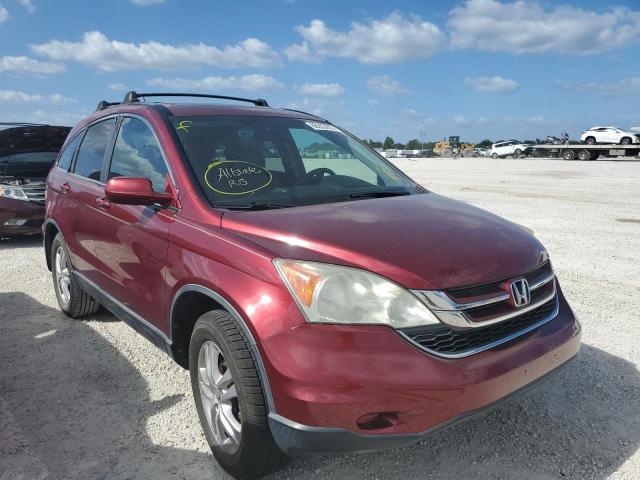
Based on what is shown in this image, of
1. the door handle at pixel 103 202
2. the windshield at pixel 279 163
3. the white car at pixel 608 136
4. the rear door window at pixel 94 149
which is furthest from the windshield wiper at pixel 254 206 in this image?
the white car at pixel 608 136

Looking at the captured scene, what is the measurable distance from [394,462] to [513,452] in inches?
24.8

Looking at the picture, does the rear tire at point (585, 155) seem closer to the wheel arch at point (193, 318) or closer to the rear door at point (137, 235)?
the rear door at point (137, 235)

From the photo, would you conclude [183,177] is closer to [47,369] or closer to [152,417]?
[152,417]

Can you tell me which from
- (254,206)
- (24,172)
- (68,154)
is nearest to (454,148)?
(24,172)

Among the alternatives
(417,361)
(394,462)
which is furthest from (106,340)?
(417,361)

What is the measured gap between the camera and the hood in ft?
7.20

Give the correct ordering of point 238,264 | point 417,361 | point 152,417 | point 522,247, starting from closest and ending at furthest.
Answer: point 417,361 → point 238,264 → point 522,247 → point 152,417

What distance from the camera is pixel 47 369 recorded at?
3.78 metres

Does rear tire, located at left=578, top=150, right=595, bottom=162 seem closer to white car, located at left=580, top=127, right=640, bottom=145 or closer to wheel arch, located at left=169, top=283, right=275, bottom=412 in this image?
white car, located at left=580, top=127, right=640, bottom=145

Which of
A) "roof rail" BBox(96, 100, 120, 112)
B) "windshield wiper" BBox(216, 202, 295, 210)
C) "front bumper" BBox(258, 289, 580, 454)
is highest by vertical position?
"roof rail" BBox(96, 100, 120, 112)

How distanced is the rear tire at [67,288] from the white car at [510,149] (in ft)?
154

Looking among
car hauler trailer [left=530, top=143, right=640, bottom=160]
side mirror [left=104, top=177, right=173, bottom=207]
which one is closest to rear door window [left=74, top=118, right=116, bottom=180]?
side mirror [left=104, top=177, right=173, bottom=207]

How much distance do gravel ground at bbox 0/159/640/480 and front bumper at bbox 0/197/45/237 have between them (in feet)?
11.3

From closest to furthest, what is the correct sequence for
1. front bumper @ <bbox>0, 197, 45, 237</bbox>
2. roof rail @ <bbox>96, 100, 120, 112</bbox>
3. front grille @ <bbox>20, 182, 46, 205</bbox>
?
1. roof rail @ <bbox>96, 100, 120, 112</bbox>
2. front bumper @ <bbox>0, 197, 45, 237</bbox>
3. front grille @ <bbox>20, 182, 46, 205</bbox>
